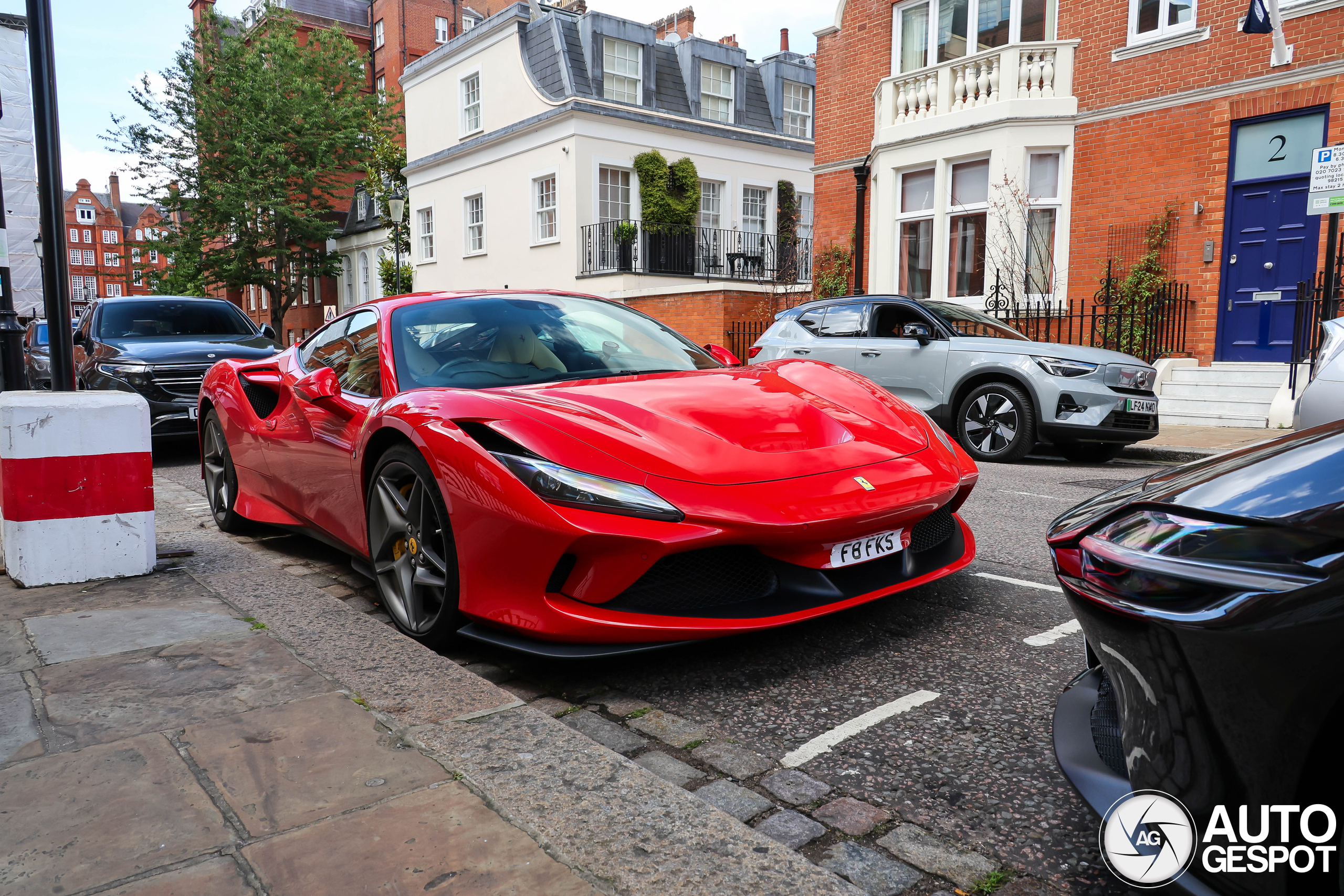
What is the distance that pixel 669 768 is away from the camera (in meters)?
2.45

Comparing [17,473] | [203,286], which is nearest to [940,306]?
[17,473]

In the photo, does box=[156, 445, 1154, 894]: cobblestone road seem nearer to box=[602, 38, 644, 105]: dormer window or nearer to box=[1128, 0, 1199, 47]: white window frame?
box=[1128, 0, 1199, 47]: white window frame

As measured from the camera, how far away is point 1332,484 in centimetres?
133

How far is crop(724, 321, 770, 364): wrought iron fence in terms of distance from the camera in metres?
17.3

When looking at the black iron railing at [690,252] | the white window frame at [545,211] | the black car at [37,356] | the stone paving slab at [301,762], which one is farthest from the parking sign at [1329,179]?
the white window frame at [545,211]

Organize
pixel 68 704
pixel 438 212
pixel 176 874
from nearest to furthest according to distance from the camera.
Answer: pixel 176 874 < pixel 68 704 < pixel 438 212

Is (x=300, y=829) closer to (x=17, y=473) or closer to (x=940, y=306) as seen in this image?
(x=17, y=473)

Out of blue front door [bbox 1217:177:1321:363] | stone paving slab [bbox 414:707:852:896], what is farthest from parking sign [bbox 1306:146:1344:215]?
stone paving slab [bbox 414:707:852:896]

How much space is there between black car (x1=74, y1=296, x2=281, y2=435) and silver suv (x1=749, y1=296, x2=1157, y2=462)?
235 inches

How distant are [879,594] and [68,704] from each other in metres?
2.49

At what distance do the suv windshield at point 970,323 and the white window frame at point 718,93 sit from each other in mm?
18108

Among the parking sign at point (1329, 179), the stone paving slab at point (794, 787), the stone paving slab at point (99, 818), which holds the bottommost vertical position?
the stone paving slab at point (794, 787)

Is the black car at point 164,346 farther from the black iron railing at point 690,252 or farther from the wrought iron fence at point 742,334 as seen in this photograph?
the black iron railing at point 690,252

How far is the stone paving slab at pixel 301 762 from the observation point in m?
2.09
